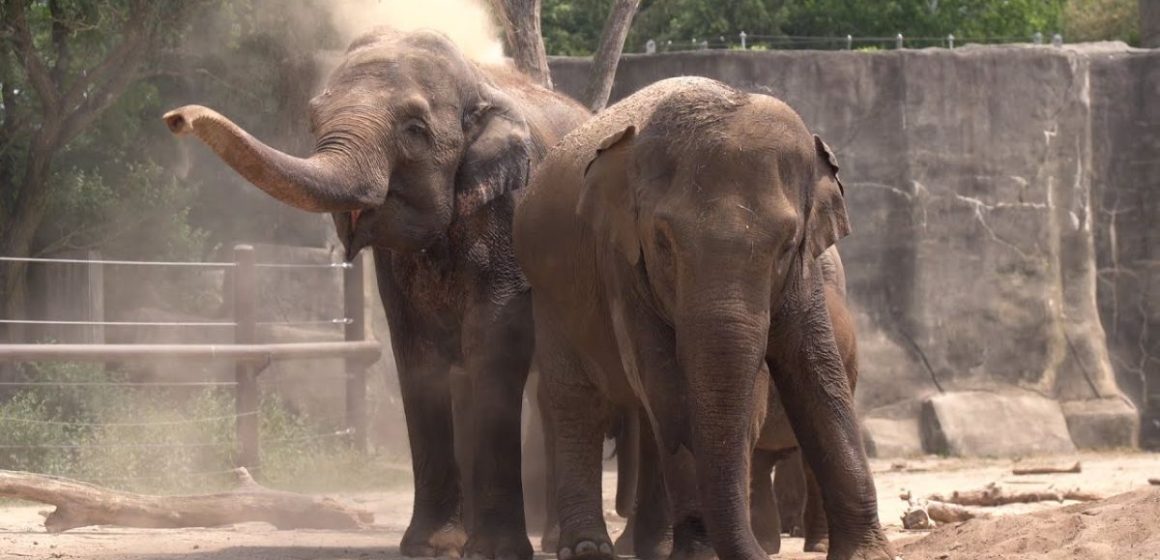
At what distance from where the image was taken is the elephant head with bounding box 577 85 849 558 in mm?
6066

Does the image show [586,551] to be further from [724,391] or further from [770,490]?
[770,490]

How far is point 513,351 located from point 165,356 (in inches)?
161

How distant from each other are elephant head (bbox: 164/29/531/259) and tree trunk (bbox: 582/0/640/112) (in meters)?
3.78

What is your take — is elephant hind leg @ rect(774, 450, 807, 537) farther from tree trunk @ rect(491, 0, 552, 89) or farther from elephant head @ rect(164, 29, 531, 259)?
tree trunk @ rect(491, 0, 552, 89)

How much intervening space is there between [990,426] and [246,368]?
19.0 feet

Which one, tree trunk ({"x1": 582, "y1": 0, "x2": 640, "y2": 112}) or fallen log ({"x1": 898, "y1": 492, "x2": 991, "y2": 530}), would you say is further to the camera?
tree trunk ({"x1": 582, "y1": 0, "x2": 640, "y2": 112})

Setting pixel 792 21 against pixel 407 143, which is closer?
pixel 407 143

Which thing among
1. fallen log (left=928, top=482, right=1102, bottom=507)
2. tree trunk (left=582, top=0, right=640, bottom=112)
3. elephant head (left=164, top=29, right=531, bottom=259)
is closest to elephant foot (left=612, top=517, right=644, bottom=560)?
elephant head (left=164, top=29, right=531, bottom=259)

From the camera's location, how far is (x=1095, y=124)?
49.8 ft

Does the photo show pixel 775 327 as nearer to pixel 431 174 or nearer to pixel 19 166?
pixel 431 174

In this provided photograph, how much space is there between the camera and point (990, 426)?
47.2 ft

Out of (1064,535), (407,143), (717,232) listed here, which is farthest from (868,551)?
(407,143)

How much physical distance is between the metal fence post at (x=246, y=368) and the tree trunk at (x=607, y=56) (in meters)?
2.39

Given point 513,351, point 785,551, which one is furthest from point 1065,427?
point 513,351
